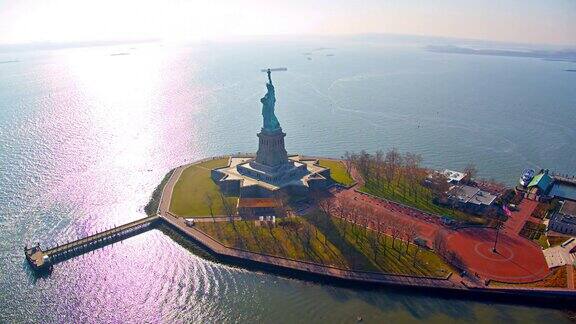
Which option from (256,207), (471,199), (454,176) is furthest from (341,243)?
(454,176)

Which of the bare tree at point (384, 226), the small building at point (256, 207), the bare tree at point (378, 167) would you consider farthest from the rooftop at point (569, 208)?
the small building at point (256, 207)

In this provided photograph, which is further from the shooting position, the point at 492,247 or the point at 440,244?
the point at 492,247

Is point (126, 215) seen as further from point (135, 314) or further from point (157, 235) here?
point (135, 314)

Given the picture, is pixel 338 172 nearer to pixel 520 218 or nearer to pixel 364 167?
pixel 364 167

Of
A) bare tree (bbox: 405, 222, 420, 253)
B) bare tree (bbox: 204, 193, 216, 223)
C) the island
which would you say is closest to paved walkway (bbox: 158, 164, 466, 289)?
the island

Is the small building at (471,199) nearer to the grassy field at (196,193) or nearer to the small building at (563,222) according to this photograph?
the small building at (563,222)

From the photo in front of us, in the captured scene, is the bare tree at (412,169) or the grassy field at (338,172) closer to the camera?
the bare tree at (412,169)

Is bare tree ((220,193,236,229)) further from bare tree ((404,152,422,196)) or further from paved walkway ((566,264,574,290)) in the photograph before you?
paved walkway ((566,264,574,290))
